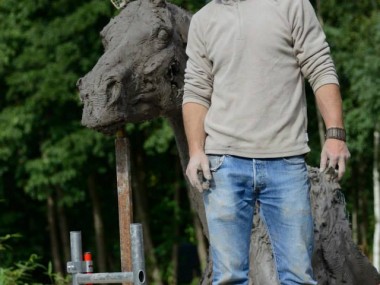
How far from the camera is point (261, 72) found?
149 inches

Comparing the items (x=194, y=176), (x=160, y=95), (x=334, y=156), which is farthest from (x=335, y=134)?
(x=160, y=95)

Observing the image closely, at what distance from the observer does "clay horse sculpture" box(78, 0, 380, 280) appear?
182 inches

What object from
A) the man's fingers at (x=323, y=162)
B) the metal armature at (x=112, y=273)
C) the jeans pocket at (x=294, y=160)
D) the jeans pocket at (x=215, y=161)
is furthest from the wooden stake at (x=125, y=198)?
the man's fingers at (x=323, y=162)

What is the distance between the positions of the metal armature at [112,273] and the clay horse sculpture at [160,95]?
420 mm

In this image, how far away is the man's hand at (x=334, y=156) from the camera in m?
3.76

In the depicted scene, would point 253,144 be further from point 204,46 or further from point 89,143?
point 89,143

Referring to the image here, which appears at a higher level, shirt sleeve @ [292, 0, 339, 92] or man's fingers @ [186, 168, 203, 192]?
shirt sleeve @ [292, 0, 339, 92]

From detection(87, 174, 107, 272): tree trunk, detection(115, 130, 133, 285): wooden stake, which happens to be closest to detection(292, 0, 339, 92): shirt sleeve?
detection(115, 130, 133, 285): wooden stake

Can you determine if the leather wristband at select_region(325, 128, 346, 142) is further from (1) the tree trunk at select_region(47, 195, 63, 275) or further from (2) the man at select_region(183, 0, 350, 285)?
(1) the tree trunk at select_region(47, 195, 63, 275)

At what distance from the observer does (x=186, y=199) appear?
22.0 m

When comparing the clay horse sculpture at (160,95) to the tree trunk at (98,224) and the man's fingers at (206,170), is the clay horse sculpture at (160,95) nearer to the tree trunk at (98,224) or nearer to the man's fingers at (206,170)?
the man's fingers at (206,170)

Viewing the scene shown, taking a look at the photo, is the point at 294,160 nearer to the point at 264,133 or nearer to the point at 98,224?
the point at 264,133

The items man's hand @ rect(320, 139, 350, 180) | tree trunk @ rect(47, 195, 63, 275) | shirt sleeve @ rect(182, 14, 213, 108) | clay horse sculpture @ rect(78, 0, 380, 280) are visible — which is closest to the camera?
man's hand @ rect(320, 139, 350, 180)

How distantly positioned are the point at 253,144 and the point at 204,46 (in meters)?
0.41
